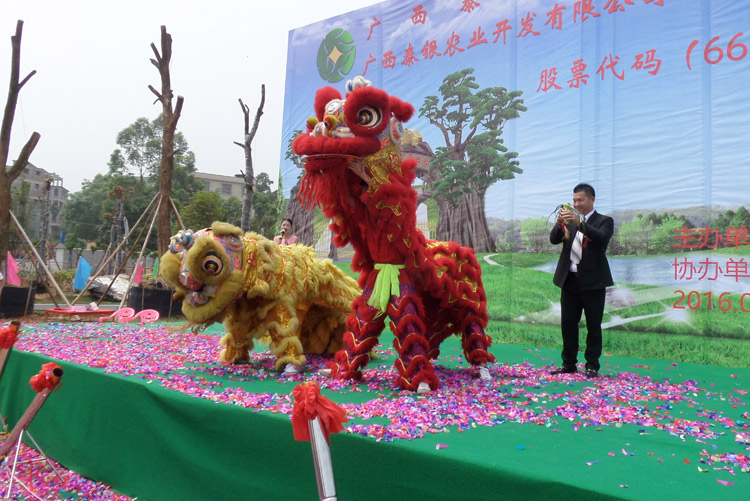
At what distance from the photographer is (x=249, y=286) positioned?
2.96 metres

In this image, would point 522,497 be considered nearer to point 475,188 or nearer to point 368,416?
point 368,416

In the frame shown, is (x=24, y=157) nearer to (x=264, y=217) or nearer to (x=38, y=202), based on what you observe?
(x=264, y=217)

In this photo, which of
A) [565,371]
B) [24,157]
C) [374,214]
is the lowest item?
[565,371]

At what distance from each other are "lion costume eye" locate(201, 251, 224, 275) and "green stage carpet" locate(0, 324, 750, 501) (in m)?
0.59

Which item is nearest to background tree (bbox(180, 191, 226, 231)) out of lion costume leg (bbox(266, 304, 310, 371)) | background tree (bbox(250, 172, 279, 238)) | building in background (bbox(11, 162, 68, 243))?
background tree (bbox(250, 172, 279, 238))

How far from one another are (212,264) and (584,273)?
2.15 metres

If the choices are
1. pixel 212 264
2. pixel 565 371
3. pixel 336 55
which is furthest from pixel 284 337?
pixel 336 55

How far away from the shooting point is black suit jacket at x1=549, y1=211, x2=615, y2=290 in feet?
9.30

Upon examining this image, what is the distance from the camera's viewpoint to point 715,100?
4.10 meters

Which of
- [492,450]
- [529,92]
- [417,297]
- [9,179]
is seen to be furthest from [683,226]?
[9,179]

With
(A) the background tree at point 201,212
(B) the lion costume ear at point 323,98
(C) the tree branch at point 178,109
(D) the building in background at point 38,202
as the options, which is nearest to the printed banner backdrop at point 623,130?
(B) the lion costume ear at point 323,98

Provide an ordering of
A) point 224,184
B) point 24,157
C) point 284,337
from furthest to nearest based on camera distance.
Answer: point 224,184 < point 24,157 < point 284,337

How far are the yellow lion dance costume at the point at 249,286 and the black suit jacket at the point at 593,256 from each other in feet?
4.75

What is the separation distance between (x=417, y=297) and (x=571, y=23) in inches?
152
